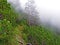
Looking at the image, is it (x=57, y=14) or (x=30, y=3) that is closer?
(x=30, y=3)

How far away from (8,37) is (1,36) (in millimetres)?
916

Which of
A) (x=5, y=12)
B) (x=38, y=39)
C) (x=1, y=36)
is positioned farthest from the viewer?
(x=38, y=39)

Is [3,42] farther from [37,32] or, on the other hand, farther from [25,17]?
[25,17]

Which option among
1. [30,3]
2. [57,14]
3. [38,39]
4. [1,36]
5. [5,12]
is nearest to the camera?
[1,36]

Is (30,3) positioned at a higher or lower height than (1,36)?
higher

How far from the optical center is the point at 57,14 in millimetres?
137125

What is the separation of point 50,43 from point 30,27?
16.3 ft

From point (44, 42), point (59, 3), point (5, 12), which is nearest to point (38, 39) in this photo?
point (44, 42)

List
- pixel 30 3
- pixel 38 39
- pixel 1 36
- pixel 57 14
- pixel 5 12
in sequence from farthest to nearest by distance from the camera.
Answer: pixel 57 14 → pixel 30 3 → pixel 38 39 → pixel 5 12 → pixel 1 36

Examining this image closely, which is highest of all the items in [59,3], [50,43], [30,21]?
[59,3]

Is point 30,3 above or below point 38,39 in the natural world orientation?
above

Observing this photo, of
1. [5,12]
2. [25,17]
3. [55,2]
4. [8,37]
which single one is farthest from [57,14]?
[8,37]

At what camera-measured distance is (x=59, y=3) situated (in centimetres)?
14512

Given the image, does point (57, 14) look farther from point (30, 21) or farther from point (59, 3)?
point (30, 21)
